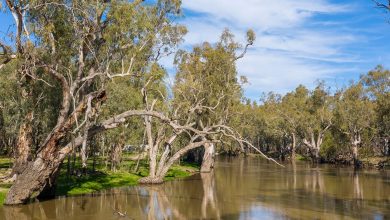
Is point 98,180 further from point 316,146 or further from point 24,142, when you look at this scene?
point 316,146

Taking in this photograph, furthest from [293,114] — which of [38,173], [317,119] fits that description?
[38,173]

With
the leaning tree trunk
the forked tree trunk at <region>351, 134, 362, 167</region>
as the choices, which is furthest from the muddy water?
the forked tree trunk at <region>351, 134, 362, 167</region>

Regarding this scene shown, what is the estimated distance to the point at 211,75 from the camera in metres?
57.0

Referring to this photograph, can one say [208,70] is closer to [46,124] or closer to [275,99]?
[46,124]

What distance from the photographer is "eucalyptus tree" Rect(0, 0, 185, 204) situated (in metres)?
25.8

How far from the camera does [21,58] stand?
26.2 metres

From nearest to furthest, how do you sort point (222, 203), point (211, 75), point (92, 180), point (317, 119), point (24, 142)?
point (222, 203)
point (24, 142)
point (92, 180)
point (211, 75)
point (317, 119)

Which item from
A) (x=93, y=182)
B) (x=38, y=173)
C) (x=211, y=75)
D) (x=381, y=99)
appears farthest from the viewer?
(x=381, y=99)

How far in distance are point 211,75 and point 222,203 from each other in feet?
98.3

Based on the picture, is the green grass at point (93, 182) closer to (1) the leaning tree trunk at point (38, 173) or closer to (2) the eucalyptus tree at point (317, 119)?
(1) the leaning tree trunk at point (38, 173)

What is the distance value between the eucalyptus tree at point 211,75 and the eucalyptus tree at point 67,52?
2315 centimetres

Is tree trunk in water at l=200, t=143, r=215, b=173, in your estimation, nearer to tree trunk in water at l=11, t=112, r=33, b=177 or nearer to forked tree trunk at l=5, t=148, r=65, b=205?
tree trunk in water at l=11, t=112, r=33, b=177

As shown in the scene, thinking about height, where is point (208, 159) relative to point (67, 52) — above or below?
below

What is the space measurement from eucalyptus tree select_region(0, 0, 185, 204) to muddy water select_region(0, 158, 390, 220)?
8.20 ft
